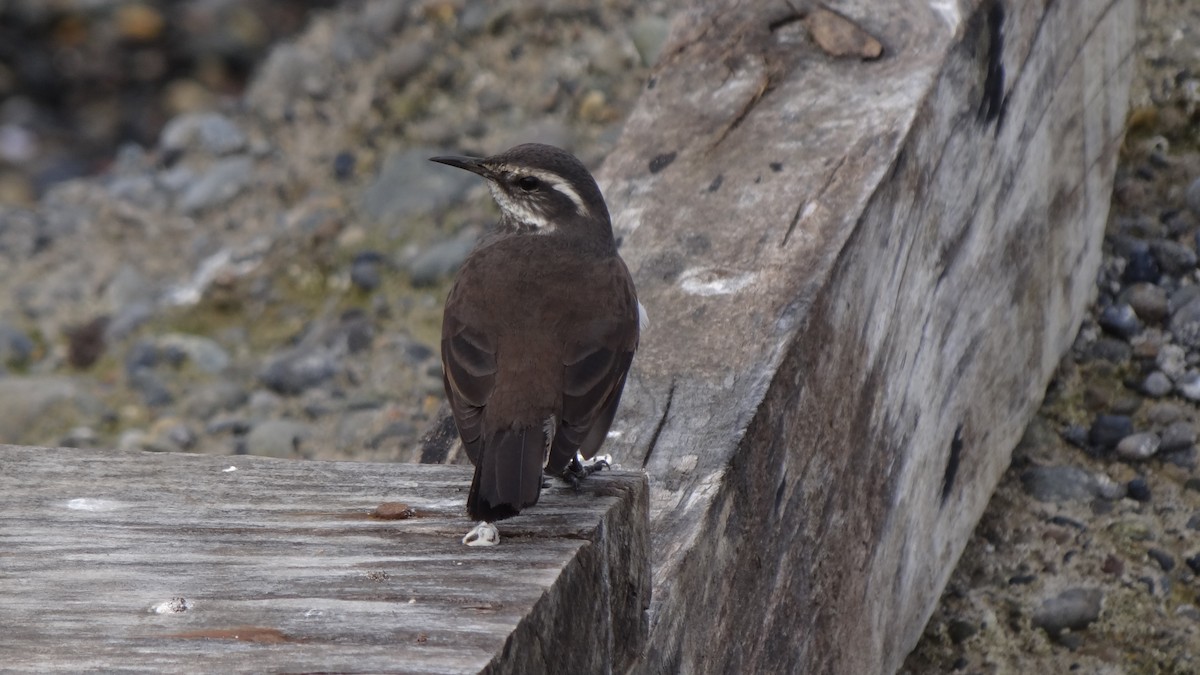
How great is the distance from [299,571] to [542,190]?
228 centimetres

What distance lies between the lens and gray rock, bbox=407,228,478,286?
717 centimetres

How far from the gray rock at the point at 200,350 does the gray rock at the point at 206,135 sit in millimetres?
2255

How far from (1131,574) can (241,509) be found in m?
2.86

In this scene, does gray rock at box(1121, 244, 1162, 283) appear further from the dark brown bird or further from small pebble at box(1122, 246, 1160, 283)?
the dark brown bird

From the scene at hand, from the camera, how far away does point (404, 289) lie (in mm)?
7285

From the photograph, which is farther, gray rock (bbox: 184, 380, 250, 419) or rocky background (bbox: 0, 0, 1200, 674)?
gray rock (bbox: 184, 380, 250, 419)

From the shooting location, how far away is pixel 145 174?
404 inches

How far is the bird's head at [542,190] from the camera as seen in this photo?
170 inches

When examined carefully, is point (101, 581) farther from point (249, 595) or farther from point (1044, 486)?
point (1044, 486)

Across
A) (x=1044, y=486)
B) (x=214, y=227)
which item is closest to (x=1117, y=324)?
(x=1044, y=486)

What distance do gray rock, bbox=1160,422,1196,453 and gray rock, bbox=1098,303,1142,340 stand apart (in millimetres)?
453

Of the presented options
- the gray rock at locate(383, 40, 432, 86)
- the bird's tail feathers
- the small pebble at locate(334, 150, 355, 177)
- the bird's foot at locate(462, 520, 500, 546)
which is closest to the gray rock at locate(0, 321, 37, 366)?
the small pebble at locate(334, 150, 355, 177)

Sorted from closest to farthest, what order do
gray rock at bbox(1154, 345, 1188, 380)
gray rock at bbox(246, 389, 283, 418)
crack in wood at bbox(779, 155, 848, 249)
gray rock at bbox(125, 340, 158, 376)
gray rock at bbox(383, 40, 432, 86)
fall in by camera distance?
1. crack in wood at bbox(779, 155, 848, 249)
2. gray rock at bbox(1154, 345, 1188, 380)
3. gray rock at bbox(246, 389, 283, 418)
4. gray rock at bbox(125, 340, 158, 376)
5. gray rock at bbox(383, 40, 432, 86)

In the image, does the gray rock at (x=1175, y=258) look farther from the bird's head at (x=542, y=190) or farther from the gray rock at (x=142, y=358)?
the gray rock at (x=142, y=358)
